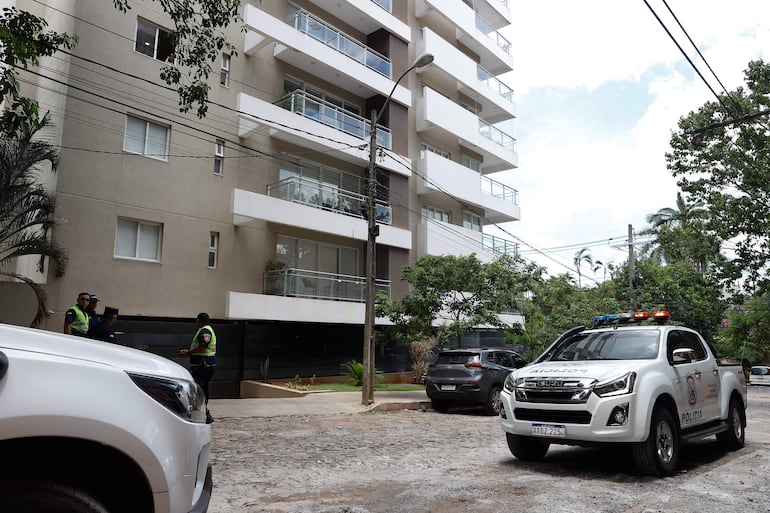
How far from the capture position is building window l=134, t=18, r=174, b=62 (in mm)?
16375

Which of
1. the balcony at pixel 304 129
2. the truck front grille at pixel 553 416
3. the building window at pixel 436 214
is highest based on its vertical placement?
the balcony at pixel 304 129

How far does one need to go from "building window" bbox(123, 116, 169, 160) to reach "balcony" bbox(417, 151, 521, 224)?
1052 cm

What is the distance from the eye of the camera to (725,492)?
18.9 feet

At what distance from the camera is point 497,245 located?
24.9 meters

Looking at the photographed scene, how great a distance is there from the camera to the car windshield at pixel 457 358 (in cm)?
1383

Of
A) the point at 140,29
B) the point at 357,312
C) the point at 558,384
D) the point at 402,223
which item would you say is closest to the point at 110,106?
the point at 140,29

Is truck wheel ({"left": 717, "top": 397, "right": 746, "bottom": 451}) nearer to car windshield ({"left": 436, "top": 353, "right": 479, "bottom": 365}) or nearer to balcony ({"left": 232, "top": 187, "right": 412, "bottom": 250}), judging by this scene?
car windshield ({"left": 436, "top": 353, "right": 479, "bottom": 365})

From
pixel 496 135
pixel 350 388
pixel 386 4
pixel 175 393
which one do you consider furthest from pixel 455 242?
pixel 175 393

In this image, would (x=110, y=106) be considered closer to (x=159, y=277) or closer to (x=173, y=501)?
(x=159, y=277)

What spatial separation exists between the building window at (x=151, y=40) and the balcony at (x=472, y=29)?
1278cm

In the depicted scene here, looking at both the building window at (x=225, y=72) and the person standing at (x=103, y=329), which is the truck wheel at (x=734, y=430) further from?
the building window at (x=225, y=72)

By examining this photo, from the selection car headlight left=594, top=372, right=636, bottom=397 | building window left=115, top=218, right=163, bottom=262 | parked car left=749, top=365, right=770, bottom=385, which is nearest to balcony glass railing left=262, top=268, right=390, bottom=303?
building window left=115, top=218, right=163, bottom=262

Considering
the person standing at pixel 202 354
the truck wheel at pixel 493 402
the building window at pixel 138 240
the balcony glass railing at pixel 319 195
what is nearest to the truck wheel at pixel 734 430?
the truck wheel at pixel 493 402

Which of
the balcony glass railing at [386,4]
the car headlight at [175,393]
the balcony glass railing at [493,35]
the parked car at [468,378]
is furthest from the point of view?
the balcony glass railing at [493,35]
